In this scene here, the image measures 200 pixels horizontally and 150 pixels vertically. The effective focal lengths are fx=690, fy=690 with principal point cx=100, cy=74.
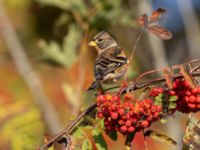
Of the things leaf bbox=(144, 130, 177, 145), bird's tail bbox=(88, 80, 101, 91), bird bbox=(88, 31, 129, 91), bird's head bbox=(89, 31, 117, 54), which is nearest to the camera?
leaf bbox=(144, 130, 177, 145)

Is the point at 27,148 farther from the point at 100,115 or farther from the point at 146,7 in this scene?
the point at 146,7

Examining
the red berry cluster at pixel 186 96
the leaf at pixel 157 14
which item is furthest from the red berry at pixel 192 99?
the leaf at pixel 157 14

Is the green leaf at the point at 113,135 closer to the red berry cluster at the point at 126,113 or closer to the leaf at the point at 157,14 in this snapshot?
the red berry cluster at the point at 126,113

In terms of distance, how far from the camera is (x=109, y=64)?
325 centimetres

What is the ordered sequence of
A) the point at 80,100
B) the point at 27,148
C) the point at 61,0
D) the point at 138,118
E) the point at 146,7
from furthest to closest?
1. the point at 146,7
2. the point at 61,0
3. the point at 80,100
4. the point at 27,148
5. the point at 138,118

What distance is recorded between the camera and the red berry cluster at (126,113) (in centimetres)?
227

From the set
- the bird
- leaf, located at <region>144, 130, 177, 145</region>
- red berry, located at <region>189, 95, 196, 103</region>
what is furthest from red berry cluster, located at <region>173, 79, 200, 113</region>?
the bird

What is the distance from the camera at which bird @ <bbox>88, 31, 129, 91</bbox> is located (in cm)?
299

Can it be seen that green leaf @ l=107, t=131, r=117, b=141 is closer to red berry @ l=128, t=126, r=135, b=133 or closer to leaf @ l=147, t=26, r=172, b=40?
red berry @ l=128, t=126, r=135, b=133

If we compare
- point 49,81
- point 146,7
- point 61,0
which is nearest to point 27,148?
point 61,0

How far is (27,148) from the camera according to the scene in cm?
304

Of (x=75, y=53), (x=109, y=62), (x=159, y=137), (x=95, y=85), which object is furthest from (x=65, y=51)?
(x=159, y=137)

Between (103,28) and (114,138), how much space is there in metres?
2.78

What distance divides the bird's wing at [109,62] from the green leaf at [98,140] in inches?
21.4
